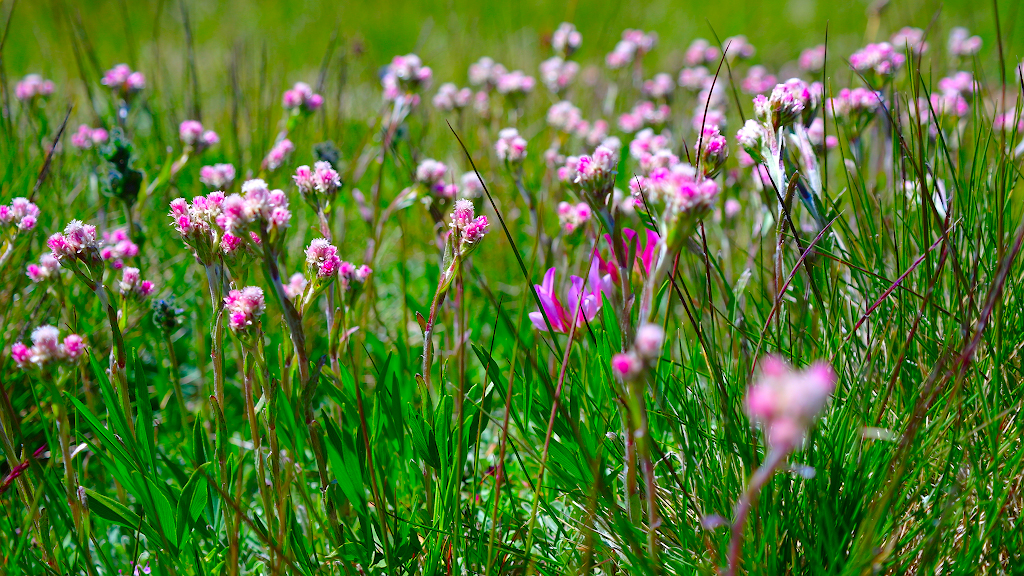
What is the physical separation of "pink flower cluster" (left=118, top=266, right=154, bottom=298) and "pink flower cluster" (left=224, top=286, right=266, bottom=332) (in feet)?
1.19

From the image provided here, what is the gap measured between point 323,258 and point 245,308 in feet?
0.46

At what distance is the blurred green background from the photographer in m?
4.10

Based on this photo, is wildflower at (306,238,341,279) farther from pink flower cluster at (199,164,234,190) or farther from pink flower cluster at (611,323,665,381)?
pink flower cluster at (199,164,234,190)

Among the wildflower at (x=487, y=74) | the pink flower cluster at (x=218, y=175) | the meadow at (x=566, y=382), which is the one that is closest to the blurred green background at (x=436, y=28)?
the wildflower at (x=487, y=74)

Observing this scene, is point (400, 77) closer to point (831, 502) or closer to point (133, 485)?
point (133, 485)

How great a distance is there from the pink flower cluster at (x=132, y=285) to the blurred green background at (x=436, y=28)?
254cm

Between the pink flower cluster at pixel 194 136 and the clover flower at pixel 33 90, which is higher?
the clover flower at pixel 33 90

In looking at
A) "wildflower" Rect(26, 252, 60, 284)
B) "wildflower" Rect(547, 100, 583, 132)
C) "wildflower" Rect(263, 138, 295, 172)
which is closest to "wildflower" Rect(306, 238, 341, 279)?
"wildflower" Rect(26, 252, 60, 284)

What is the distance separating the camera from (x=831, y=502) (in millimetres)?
921

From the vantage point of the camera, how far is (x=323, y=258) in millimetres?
1010

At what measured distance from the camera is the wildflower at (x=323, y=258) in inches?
39.2

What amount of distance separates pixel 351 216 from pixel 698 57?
1623mm

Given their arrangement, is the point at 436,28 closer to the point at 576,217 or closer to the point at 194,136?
the point at 194,136

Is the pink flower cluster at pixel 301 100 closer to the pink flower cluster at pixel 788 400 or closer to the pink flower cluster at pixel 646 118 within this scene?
the pink flower cluster at pixel 646 118
